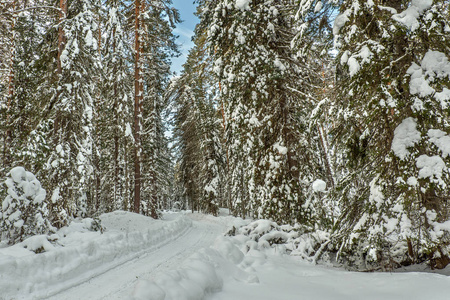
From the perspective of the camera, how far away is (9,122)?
444 inches

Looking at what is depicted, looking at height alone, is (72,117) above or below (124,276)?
above

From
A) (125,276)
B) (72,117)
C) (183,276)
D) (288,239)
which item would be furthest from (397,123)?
(72,117)

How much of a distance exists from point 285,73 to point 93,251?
759cm

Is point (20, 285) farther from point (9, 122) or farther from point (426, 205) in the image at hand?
point (9, 122)

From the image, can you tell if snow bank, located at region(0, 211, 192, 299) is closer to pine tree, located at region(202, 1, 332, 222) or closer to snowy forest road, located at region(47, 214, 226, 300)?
snowy forest road, located at region(47, 214, 226, 300)

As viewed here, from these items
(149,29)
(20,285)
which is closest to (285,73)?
(20,285)

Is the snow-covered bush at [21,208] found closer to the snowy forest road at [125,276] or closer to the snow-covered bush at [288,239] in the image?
the snowy forest road at [125,276]

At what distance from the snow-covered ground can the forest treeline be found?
0.72 metres

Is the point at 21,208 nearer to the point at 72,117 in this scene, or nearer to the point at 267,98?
the point at 72,117

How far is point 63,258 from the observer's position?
5633 mm

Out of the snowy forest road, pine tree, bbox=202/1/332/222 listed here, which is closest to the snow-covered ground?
the snowy forest road

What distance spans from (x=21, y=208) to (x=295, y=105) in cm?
839

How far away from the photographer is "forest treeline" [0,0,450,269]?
398 centimetres

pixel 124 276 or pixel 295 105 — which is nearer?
pixel 124 276
